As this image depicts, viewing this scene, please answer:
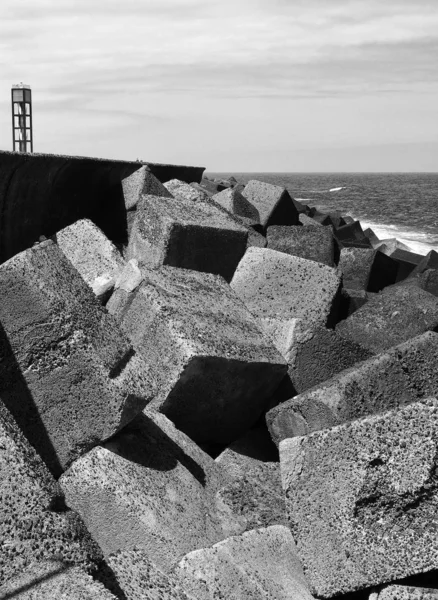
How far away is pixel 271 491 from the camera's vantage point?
3.12 meters

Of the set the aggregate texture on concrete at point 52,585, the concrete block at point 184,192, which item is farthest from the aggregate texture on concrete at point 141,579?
the concrete block at point 184,192

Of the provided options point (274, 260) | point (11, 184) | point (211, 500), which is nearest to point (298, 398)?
point (211, 500)

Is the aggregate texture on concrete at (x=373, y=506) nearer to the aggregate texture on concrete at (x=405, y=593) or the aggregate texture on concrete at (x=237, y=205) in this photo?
the aggregate texture on concrete at (x=405, y=593)

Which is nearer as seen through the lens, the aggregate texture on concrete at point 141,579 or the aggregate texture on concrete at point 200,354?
the aggregate texture on concrete at point 141,579

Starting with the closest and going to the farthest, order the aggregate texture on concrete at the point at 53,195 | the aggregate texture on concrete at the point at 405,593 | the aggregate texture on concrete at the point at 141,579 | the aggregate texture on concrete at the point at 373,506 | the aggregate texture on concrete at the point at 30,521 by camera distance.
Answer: the aggregate texture on concrete at the point at 30,521, the aggregate texture on concrete at the point at 141,579, the aggregate texture on concrete at the point at 405,593, the aggregate texture on concrete at the point at 373,506, the aggregate texture on concrete at the point at 53,195

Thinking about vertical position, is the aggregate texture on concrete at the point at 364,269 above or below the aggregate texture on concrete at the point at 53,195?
below

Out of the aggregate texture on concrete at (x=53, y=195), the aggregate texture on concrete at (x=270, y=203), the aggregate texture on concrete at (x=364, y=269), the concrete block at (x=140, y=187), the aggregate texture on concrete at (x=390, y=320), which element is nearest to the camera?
the aggregate texture on concrete at (x=390, y=320)

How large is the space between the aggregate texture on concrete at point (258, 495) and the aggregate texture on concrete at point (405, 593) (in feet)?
1.85

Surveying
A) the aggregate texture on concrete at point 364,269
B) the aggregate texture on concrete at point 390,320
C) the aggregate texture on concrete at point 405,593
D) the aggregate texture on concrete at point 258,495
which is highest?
the aggregate texture on concrete at point 390,320

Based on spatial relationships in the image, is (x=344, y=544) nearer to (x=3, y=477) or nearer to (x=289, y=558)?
(x=289, y=558)

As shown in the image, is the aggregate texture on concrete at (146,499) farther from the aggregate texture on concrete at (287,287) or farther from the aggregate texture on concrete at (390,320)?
the aggregate texture on concrete at (390,320)

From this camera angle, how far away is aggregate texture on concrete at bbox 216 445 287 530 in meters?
2.99

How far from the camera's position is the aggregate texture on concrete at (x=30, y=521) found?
2.09 m

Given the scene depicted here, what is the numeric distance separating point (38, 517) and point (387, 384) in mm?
1729
